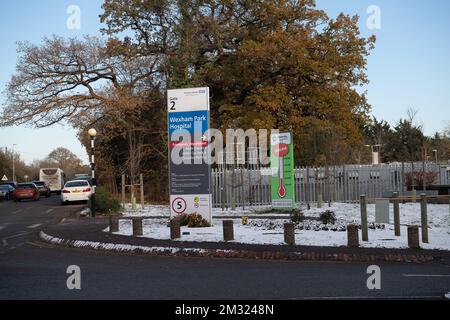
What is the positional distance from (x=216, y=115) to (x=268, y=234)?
2357 cm

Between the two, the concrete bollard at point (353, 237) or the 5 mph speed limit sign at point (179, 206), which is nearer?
the concrete bollard at point (353, 237)

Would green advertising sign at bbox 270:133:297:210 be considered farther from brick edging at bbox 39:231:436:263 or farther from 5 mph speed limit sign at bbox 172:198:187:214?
brick edging at bbox 39:231:436:263

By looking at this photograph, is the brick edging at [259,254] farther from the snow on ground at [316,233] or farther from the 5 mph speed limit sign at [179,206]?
the 5 mph speed limit sign at [179,206]

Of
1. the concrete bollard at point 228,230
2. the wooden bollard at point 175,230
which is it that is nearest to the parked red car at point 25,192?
the wooden bollard at point 175,230

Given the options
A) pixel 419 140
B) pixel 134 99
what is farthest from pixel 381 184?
pixel 419 140

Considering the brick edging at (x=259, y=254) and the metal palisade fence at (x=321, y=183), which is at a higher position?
the metal palisade fence at (x=321, y=183)

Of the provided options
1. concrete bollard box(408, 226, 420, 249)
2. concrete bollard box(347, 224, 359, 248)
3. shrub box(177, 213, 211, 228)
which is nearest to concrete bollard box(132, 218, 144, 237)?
shrub box(177, 213, 211, 228)

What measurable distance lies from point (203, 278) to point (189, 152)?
29.4ft

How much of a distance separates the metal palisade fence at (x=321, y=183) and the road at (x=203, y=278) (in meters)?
17.7

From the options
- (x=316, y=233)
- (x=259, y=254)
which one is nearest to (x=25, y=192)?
(x=316, y=233)

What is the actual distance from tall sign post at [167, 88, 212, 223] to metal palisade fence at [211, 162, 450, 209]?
12.0m

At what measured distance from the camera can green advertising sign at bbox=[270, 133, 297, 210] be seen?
2336 cm

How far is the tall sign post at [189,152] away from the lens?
61.5 feet
